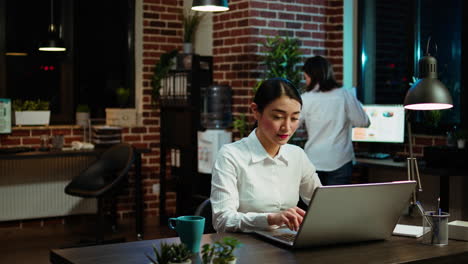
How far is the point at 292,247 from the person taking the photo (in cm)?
225

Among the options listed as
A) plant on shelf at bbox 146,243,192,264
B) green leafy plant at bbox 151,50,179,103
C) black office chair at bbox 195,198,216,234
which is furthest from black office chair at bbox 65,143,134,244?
plant on shelf at bbox 146,243,192,264

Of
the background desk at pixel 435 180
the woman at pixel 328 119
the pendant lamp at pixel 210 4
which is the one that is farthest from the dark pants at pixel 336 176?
the pendant lamp at pixel 210 4

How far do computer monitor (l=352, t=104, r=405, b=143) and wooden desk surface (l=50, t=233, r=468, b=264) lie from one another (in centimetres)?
324

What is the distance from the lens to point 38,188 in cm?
649

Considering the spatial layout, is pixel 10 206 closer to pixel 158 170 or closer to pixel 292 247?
pixel 158 170

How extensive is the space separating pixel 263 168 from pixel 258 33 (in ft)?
10.2

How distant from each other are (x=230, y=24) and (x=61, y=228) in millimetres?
2612

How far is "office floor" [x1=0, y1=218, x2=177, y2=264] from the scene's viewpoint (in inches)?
218

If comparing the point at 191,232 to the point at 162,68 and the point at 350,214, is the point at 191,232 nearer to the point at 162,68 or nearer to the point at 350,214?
the point at 350,214

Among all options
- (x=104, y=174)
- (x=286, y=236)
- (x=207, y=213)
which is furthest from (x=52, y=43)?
(x=286, y=236)

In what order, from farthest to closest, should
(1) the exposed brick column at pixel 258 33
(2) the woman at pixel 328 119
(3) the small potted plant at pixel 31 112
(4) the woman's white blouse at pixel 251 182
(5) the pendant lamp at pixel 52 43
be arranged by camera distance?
(3) the small potted plant at pixel 31 112, (5) the pendant lamp at pixel 52 43, (1) the exposed brick column at pixel 258 33, (2) the woman at pixel 328 119, (4) the woman's white blouse at pixel 251 182

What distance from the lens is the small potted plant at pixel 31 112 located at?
632 centimetres

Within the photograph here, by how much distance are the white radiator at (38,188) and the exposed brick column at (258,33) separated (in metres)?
1.85

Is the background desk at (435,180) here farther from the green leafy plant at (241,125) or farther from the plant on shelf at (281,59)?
the green leafy plant at (241,125)
